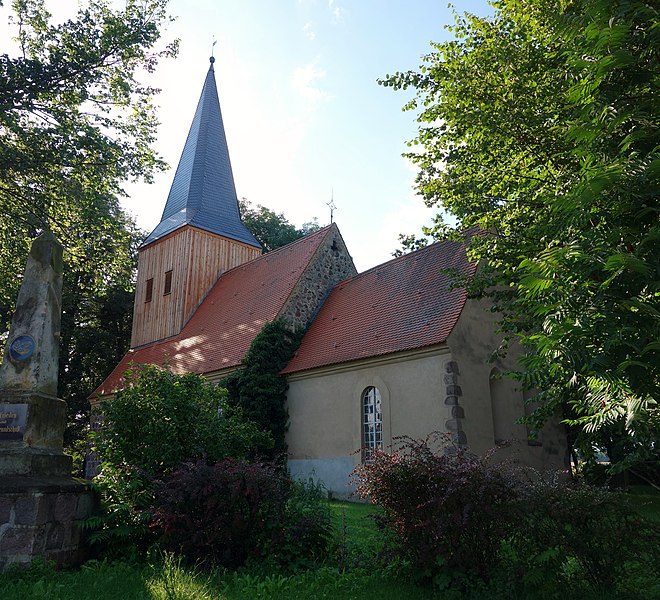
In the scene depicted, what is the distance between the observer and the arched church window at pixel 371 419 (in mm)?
13864

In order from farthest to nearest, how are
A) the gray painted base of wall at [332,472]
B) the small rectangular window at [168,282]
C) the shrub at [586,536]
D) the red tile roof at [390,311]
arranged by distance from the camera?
the small rectangular window at [168,282], the gray painted base of wall at [332,472], the red tile roof at [390,311], the shrub at [586,536]

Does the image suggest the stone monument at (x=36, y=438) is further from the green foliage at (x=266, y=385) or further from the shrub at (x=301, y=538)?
the green foliage at (x=266, y=385)

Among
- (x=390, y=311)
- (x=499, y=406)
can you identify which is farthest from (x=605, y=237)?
(x=390, y=311)

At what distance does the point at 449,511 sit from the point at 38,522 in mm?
4571

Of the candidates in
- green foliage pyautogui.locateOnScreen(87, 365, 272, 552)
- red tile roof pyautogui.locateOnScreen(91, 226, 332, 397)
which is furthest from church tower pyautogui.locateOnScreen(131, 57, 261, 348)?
green foliage pyautogui.locateOnScreen(87, 365, 272, 552)

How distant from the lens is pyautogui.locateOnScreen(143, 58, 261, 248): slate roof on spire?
24328 millimetres

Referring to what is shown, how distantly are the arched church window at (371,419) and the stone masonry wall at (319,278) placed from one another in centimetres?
423

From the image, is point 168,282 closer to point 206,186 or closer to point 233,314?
point 206,186

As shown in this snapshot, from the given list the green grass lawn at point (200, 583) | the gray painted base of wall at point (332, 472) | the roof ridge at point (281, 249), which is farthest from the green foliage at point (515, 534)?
the roof ridge at point (281, 249)

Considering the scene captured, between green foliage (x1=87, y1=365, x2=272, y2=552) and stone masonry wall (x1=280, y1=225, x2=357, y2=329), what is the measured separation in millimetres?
8144

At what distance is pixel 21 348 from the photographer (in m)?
7.38

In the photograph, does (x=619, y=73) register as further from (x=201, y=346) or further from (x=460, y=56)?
(x=201, y=346)

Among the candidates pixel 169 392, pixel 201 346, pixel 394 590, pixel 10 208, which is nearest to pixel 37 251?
pixel 169 392

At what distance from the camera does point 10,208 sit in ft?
48.7
